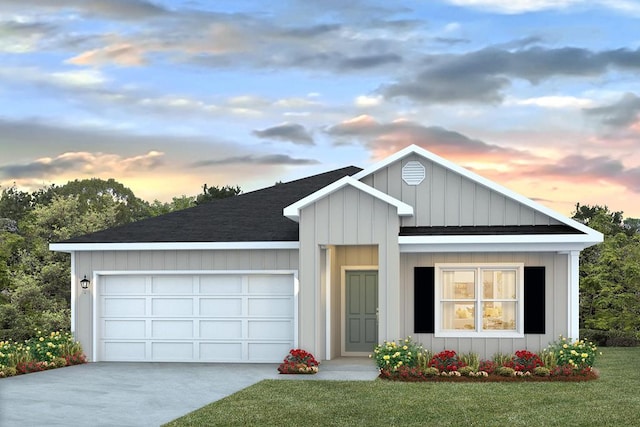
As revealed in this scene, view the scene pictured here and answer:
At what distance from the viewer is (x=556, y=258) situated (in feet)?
60.8

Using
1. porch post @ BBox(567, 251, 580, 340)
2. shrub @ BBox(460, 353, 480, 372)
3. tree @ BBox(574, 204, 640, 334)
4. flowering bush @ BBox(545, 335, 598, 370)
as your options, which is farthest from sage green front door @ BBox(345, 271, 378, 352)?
tree @ BBox(574, 204, 640, 334)

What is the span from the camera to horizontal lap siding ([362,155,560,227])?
1920cm

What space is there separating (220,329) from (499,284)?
626 centimetres

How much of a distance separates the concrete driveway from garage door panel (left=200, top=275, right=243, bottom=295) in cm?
168

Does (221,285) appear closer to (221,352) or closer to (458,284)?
(221,352)

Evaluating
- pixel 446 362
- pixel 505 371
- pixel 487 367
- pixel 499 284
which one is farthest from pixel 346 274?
pixel 505 371

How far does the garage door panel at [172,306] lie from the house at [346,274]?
0.09ft

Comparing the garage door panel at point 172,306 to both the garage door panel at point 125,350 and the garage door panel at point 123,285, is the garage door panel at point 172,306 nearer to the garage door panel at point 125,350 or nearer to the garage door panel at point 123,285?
the garage door panel at point 123,285

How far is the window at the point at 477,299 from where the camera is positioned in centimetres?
1875

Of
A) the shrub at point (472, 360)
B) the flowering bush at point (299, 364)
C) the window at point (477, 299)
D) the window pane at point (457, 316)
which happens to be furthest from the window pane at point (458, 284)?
the flowering bush at point (299, 364)

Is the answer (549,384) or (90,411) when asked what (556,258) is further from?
(90,411)

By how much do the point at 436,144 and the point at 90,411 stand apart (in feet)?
57.8

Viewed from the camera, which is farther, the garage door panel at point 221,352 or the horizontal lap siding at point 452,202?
the garage door panel at point 221,352

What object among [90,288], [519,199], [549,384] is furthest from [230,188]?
[549,384]
